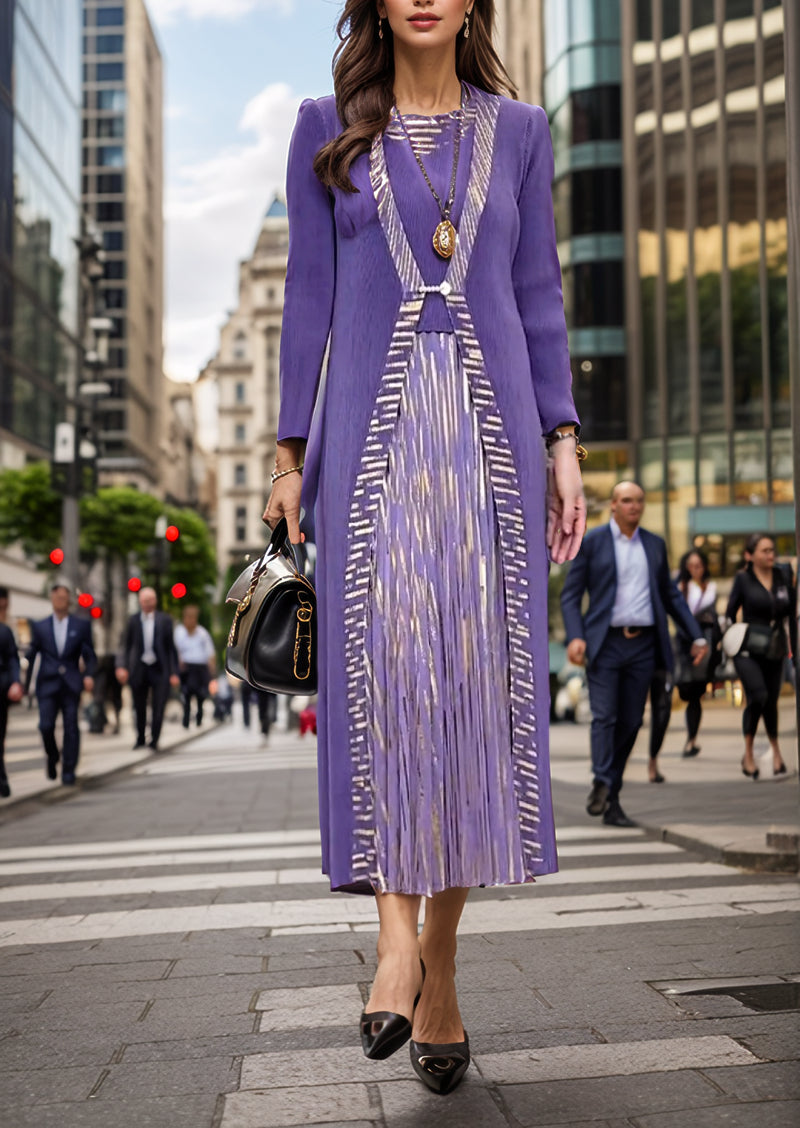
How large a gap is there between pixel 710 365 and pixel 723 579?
5.45 metres

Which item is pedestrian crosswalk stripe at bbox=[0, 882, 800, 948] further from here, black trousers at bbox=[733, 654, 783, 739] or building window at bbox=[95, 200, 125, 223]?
building window at bbox=[95, 200, 125, 223]

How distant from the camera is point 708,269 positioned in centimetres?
3856

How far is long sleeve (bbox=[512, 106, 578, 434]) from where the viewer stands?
10.6 feet

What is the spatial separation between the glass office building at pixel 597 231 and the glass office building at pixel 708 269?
41 cm

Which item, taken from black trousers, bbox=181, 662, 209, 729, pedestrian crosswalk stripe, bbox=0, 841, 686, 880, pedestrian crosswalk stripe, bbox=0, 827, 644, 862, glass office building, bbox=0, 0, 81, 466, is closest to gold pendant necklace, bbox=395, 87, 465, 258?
pedestrian crosswalk stripe, bbox=0, 841, 686, 880

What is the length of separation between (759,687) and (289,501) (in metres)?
8.91

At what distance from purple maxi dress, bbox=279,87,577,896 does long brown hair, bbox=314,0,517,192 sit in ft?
0.13

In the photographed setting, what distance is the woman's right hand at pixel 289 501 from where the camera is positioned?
3.20 meters

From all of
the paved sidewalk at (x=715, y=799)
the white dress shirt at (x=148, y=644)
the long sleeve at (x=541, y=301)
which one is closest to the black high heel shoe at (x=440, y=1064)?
the long sleeve at (x=541, y=301)

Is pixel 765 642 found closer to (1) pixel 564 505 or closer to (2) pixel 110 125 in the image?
(1) pixel 564 505

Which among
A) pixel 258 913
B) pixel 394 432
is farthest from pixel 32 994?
pixel 394 432

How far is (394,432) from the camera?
3.10 metres

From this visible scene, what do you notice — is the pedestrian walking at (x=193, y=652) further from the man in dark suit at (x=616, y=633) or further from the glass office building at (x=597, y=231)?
the glass office building at (x=597, y=231)

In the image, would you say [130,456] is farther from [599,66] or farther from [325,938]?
[325,938]
